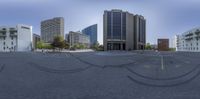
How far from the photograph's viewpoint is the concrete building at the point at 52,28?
131975 mm

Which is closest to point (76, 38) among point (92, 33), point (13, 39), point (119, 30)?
point (92, 33)

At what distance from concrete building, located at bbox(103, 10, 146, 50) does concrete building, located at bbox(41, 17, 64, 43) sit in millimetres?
34121

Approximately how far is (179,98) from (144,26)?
13292 cm

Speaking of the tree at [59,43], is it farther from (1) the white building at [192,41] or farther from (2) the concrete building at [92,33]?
(2) the concrete building at [92,33]

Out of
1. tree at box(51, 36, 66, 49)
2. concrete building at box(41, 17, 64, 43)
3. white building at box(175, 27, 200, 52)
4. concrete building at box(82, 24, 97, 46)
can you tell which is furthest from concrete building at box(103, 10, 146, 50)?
concrete building at box(82, 24, 97, 46)

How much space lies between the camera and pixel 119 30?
347 feet

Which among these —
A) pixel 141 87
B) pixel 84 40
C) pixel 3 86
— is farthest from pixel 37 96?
pixel 84 40

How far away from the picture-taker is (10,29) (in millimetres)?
95375

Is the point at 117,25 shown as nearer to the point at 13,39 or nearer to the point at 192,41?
→ the point at 192,41

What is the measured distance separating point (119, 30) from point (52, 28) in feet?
160

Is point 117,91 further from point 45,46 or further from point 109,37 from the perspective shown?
point 45,46

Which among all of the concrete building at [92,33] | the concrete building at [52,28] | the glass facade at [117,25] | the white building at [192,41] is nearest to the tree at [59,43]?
the glass facade at [117,25]

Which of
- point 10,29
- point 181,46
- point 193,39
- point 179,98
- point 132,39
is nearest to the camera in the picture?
point 179,98

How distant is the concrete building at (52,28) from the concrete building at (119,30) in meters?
34.1
